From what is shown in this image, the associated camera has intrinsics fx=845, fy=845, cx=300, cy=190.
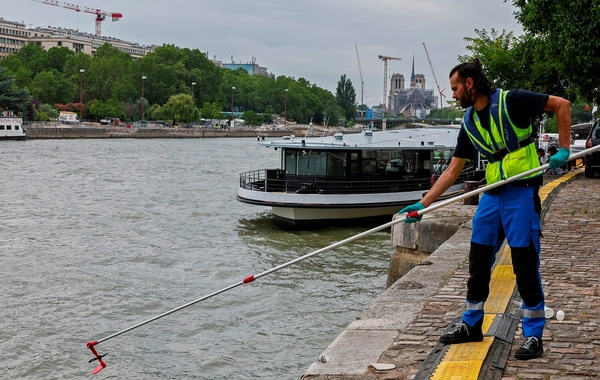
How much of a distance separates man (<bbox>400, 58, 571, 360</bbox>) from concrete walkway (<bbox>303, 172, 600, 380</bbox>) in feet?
0.92

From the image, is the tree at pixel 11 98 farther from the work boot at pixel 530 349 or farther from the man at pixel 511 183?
the work boot at pixel 530 349

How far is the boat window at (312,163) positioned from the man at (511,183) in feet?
60.8

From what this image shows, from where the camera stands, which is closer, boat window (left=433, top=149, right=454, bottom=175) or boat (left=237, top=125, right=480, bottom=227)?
boat (left=237, top=125, right=480, bottom=227)

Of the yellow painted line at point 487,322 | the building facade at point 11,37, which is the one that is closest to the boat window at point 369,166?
the yellow painted line at point 487,322

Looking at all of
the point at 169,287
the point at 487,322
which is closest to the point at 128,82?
the point at 169,287

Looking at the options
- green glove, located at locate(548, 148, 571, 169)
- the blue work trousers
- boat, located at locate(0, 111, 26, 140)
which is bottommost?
boat, located at locate(0, 111, 26, 140)

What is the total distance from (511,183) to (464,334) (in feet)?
3.48

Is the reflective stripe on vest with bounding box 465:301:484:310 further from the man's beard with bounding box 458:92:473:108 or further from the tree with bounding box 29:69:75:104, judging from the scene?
the tree with bounding box 29:69:75:104

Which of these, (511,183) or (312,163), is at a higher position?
(511,183)

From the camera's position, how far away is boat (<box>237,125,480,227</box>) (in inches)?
898

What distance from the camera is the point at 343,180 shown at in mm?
23969

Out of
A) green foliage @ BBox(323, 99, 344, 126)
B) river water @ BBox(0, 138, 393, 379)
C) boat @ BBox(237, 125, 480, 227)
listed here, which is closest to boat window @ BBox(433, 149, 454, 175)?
boat @ BBox(237, 125, 480, 227)

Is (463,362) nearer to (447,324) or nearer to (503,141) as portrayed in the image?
(447,324)

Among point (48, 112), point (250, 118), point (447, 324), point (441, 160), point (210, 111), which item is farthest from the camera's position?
point (250, 118)
